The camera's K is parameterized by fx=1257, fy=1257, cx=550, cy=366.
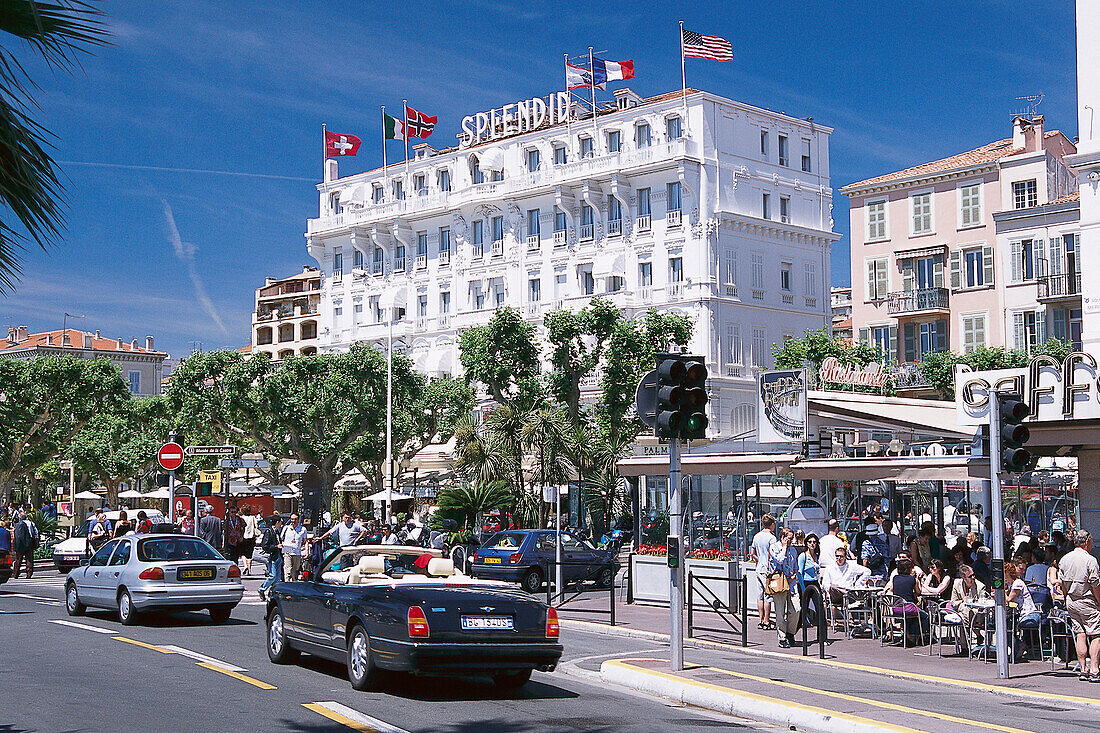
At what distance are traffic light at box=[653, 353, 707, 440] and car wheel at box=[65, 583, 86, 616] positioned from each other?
39.5 feet

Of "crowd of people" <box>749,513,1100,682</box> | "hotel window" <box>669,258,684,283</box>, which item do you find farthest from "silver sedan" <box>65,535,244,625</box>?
"hotel window" <box>669,258,684,283</box>

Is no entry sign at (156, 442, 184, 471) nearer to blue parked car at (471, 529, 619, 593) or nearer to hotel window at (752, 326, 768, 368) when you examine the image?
blue parked car at (471, 529, 619, 593)

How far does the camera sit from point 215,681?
12.9 m

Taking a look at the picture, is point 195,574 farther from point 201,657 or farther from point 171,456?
point 171,456

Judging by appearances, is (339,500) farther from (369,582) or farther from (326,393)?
(369,582)

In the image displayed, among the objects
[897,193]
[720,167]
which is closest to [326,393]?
[720,167]

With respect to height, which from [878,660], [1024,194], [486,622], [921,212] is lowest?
[878,660]

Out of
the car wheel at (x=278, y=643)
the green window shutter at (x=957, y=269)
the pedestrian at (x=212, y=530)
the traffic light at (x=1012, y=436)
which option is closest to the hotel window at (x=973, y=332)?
the green window shutter at (x=957, y=269)

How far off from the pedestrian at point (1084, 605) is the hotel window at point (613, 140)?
177 ft

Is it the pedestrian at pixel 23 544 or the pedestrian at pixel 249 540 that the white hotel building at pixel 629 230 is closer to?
the pedestrian at pixel 249 540

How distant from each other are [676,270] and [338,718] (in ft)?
180

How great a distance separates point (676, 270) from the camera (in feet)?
211

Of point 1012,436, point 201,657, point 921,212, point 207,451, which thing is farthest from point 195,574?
point 921,212

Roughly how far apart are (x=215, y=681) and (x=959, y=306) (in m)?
52.9
